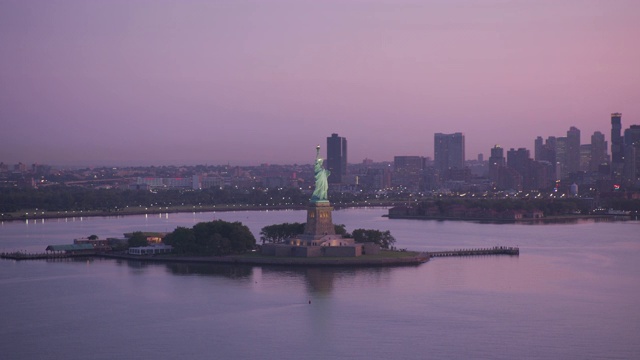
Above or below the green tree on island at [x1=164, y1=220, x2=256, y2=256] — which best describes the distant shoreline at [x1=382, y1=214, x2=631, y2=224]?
above

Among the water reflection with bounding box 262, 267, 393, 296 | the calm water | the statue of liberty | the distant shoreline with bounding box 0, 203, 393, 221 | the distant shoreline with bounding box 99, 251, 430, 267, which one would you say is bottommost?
the calm water

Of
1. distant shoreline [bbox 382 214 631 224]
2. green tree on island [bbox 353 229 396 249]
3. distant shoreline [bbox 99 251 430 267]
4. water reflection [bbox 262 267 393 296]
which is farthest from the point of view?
distant shoreline [bbox 382 214 631 224]

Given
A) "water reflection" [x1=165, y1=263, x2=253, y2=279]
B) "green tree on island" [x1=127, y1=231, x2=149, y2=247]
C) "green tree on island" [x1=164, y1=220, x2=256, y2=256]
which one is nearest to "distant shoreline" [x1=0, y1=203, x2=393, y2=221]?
"green tree on island" [x1=127, y1=231, x2=149, y2=247]

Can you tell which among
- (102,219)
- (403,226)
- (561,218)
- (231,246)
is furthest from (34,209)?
(231,246)

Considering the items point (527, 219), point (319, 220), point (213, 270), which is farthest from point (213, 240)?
point (527, 219)

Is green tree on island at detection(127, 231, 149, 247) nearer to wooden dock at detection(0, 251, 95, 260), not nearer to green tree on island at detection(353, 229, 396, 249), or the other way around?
wooden dock at detection(0, 251, 95, 260)

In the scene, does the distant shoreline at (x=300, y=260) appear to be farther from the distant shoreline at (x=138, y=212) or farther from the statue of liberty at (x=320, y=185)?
the distant shoreline at (x=138, y=212)
